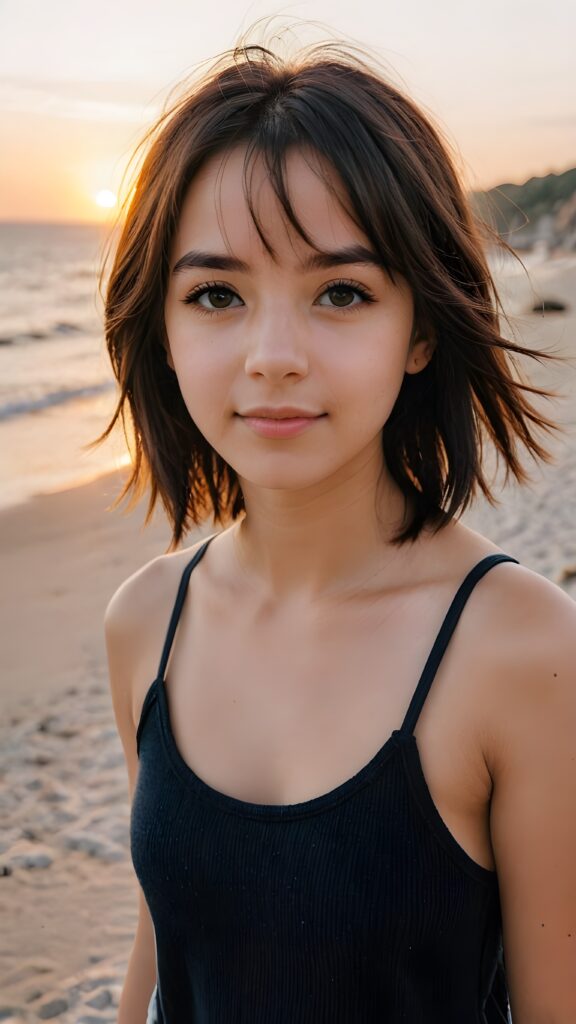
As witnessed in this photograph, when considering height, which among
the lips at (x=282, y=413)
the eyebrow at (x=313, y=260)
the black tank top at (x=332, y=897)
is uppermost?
the eyebrow at (x=313, y=260)

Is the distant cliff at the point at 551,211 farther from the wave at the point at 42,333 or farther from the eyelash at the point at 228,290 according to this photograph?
the eyelash at the point at 228,290

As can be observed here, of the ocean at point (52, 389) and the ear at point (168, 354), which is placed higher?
the ear at point (168, 354)

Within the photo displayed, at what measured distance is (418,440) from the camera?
6.50 ft

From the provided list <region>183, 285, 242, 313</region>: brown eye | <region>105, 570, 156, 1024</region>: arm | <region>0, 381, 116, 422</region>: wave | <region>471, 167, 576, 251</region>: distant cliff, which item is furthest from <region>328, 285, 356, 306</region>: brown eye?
<region>471, 167, 576, 251</region>: distant cliff

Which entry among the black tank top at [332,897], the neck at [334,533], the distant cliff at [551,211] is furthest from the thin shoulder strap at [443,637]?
the distant cliff at [551,211]

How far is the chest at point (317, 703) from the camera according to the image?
1.59m

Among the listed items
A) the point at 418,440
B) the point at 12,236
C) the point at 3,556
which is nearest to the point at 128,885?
the point at 418,440

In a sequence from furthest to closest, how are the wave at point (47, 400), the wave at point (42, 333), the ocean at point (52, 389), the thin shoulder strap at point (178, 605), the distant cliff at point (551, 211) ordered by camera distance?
the distant cliff at point (551, 211) → the wave at point (42, 333) → the wave at point (47, 400) → the ocean at point (52, 389) → the thin shoulder strap at point (178, 605)

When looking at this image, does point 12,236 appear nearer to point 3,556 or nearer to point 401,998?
point 3,556

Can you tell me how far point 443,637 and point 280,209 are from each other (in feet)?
2.34

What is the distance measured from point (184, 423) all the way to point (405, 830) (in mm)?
1016

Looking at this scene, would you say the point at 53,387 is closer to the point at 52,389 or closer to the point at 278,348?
the point at 52,389

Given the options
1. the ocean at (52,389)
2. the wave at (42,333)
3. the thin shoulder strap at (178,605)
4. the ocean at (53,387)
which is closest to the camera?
the thin shoulder strap at (178,605)

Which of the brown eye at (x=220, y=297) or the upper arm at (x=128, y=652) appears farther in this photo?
the upper arm at (x=128, y=652)
